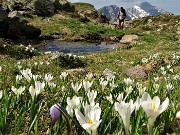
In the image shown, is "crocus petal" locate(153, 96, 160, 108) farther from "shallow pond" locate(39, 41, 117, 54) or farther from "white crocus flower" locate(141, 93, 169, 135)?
"shallow pond" locate(39, 41, 117, 54)

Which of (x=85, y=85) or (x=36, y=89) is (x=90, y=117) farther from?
(x=85, y=85)

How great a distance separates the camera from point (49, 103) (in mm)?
4645

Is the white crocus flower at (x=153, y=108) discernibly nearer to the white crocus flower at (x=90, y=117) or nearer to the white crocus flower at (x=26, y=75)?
the white crocus flower at (x=90, y=117)

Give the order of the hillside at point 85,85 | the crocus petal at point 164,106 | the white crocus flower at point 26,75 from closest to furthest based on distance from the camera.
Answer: the crocus petal at point 164,106
the hillside at point 85,85
the white crocus flower at point 26,75

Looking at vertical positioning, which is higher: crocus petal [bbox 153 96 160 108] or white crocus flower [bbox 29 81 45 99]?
crocus petal [bbox 153 96 160 108]

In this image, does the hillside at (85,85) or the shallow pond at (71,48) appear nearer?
the hillside at (85,85)

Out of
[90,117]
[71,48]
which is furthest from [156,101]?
[71,48]

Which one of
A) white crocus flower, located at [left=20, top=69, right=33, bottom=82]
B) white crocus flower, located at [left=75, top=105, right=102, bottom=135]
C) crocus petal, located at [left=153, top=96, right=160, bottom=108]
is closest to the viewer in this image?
white crocus flower, located at [left=75, top=105, right=102, bottom=135]

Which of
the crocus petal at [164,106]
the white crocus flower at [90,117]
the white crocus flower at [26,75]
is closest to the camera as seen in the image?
the white crocus flower at [90,117]

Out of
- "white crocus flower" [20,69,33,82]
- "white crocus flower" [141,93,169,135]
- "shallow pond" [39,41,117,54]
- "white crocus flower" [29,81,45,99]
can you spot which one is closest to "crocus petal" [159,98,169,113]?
"white crocus flower" [141,93,169,135]

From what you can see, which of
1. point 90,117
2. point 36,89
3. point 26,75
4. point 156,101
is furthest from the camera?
point 26,75

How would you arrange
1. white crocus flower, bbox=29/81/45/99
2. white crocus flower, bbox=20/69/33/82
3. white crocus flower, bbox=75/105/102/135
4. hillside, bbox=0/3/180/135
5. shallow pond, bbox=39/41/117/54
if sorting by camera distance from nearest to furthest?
white crocus flower, bbox=75/105/102/135, hillside, bbox=0/3/180/135, white crocus flower, bbox=29/81/45/99, white crocus flower, bbox=20/69/33/82, shallow pond, bbox=39/41/117/54

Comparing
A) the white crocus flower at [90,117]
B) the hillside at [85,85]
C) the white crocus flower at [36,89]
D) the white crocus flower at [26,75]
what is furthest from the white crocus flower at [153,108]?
the white crocus flower at [26,75]

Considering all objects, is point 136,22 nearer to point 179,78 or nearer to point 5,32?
point 5,32
